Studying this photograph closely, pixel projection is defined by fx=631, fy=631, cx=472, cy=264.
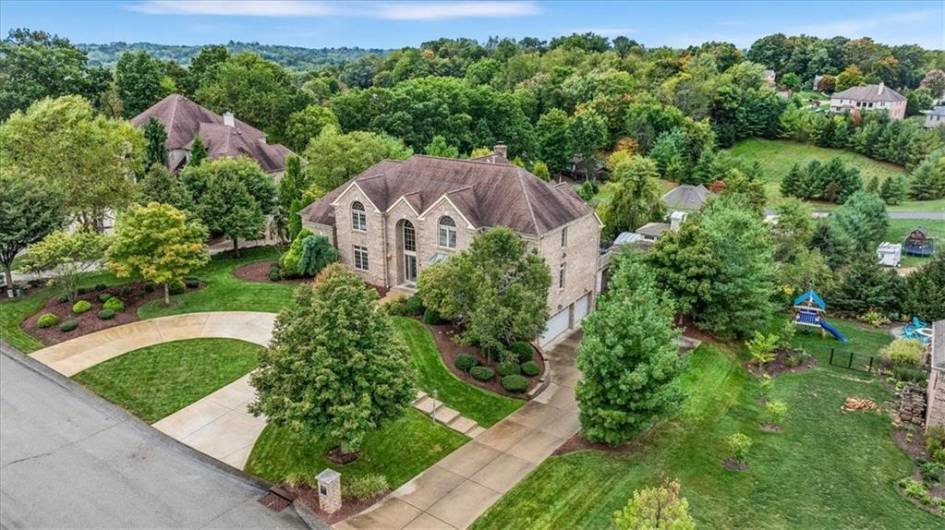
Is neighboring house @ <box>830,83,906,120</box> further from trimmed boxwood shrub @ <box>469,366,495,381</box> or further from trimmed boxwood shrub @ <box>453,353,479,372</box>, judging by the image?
trimmed boxwood shrub @ <box>469,366,495,381</box>

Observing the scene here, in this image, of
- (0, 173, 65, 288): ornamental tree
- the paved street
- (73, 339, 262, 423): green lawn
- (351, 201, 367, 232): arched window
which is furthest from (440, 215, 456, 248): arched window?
(0, 173, 65, 288): ornamental tree

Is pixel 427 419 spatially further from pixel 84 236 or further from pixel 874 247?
pixel 874 247

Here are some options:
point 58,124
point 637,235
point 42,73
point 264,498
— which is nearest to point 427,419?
point 264,498

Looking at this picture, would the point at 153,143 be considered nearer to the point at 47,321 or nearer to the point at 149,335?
the point at 47,321

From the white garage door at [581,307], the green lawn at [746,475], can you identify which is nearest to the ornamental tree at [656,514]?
the green lawn at [746,475]

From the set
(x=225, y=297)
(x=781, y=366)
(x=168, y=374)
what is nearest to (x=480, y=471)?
(x=168, y=374)

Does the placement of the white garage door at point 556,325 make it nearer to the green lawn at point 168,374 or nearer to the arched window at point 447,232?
the arched window at point 447,232
